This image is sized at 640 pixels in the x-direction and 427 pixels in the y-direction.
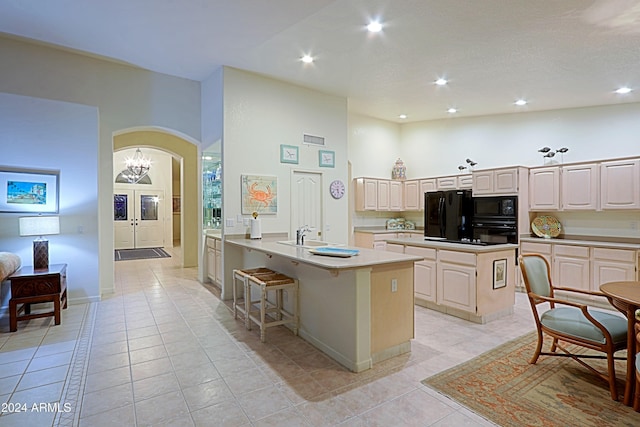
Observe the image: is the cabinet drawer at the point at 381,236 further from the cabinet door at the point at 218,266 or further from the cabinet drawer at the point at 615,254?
the cabinet drawer at the point at 615,254

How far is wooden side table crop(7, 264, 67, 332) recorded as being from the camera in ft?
11.5

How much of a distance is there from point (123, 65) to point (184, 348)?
4.48m

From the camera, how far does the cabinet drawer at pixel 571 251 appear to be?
486cm

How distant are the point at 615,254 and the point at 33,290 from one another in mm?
7548

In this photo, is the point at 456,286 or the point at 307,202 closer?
the point at 456,286

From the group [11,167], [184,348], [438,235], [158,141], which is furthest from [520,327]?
[158,141]

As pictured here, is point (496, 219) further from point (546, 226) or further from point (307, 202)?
point (307, 202)

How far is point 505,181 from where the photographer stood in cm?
563

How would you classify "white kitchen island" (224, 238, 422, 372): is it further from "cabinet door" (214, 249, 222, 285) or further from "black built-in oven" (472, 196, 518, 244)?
"black built-in oven" (472, 196, 518, 244)

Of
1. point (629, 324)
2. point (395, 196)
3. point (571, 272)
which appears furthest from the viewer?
point (395, 196)

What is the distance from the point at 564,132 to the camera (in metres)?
5.69

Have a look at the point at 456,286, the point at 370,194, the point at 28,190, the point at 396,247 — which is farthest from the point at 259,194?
the point at 456,286

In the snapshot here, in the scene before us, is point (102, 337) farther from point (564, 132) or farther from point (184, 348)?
point (564, 132)

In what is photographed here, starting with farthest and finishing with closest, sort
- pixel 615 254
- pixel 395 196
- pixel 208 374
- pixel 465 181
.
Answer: pixel 395 196, pixel 465 181, pixel 615 254, pixel 208 374
